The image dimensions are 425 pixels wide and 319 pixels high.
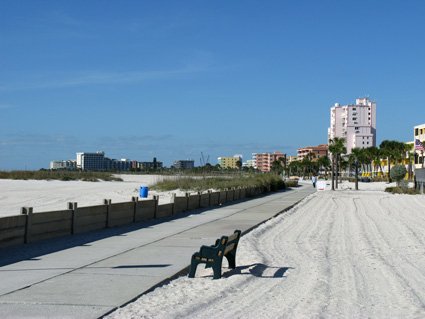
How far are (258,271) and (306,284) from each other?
4.46ft

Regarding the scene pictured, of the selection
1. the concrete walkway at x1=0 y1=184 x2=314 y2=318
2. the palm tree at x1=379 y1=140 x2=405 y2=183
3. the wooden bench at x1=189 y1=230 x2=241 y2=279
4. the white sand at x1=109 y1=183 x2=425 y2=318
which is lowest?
the white sand at x1=109 y1=183 x2=425 y2=318

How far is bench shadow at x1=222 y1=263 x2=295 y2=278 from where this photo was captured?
10.2 metres

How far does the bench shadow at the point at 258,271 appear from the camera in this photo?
10234mm

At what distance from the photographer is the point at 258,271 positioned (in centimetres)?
1066

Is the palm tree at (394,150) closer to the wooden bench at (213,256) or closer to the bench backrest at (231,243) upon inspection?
the bench backrest at (231,243)

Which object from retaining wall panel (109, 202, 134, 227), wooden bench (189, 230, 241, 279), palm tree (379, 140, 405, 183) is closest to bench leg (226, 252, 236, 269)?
wooden bench (189, 230, 241, 279)

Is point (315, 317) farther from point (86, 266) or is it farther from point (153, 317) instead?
point (86, 266)

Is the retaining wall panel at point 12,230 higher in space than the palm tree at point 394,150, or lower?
lower

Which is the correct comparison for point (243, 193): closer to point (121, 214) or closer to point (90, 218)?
point (121, 214)

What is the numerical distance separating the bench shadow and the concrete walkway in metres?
0.90

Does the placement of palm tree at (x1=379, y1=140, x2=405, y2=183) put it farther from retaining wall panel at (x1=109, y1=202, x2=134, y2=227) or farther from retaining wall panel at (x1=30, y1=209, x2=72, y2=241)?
retaining wall panel at (x1=30, y1=209, x2=72, y2=241)

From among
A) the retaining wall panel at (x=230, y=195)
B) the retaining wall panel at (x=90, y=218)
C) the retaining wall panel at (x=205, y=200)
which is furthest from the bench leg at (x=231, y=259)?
the retaining wall panel at (x=230, y=195)

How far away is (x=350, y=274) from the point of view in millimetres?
10688

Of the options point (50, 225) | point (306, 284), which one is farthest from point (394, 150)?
point (306, 284)
